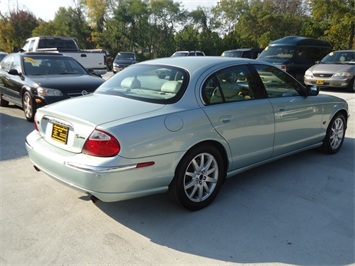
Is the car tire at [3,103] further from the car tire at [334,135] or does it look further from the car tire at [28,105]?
the car tire at [334,135]

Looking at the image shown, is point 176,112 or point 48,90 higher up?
point 176,112

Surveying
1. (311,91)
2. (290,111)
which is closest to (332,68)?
(311,91)

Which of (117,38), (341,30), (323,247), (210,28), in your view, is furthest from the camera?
(210,28)

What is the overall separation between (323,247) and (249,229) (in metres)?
0.62

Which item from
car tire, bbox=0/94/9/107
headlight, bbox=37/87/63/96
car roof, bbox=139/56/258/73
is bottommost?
car tire, bbox=0/94/9/107

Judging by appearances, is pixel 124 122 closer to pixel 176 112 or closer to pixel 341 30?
pixel 176 112

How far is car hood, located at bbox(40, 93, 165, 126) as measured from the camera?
3.00 m

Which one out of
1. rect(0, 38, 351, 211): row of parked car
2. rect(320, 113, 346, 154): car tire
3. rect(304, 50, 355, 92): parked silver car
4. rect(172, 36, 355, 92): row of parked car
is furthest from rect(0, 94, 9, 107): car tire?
rect(304, 50, 355, 92): parked silver car

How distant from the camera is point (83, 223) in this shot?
125 inches

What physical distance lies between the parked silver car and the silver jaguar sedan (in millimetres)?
8096

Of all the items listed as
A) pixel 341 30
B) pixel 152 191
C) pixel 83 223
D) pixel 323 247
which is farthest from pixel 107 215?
pixel 341 30

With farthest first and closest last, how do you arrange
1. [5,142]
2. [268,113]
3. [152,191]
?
[5,142], [268,113], [152,191]

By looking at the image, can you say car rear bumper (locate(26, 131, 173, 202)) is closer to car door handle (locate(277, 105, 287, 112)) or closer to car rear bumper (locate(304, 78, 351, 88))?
car door handle (locate(277, 105, 287, 112))

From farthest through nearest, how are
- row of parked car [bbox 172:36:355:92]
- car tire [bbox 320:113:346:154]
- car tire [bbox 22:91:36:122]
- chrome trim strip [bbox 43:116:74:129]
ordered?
row of parked car [bbox 172:36:355:92]
car tire [bbox 22:91:36:122]
car tire [bbox 320:113:346:154]
chrome trim strip [bbox 43:116:74:129]
